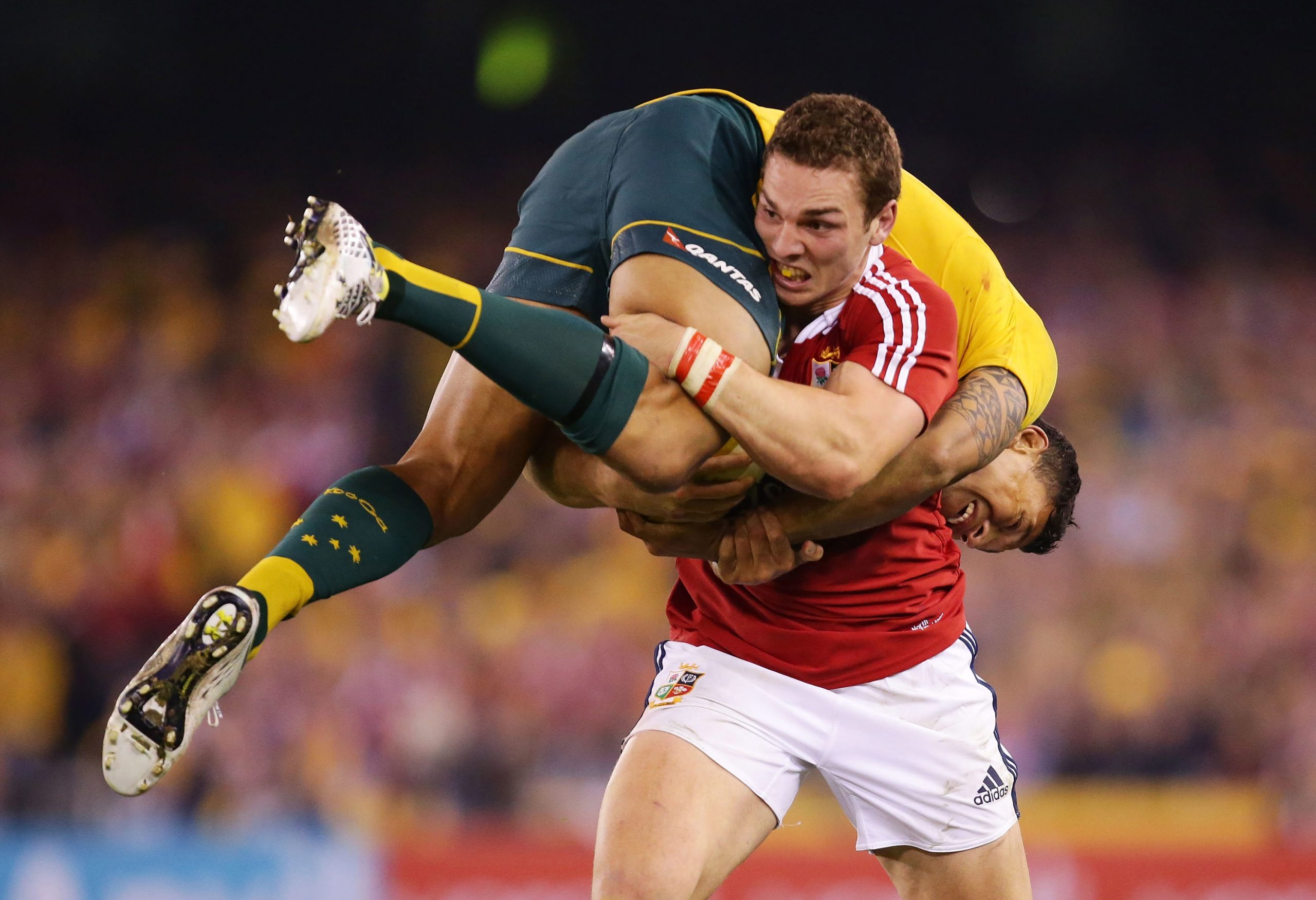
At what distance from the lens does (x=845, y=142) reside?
9.34 feet

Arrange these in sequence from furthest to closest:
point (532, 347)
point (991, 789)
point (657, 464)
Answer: point (991, 789), point (657, 464), point (532, 347)

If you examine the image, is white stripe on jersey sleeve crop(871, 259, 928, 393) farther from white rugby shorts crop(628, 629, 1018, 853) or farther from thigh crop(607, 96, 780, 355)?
white rugby shorts crop(628, 629, 1018, 853)

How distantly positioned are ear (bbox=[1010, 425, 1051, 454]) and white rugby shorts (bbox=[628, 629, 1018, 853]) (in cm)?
60

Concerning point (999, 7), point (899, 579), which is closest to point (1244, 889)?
point (899, 579)

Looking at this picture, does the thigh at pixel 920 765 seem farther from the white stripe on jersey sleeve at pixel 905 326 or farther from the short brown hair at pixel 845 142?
the short brown hair at pixel 845 142

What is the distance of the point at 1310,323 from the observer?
9.41 m

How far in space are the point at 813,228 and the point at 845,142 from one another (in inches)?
7.3

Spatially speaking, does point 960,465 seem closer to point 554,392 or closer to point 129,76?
point 554,392

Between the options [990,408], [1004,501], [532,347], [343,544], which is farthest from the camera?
[1004,501]

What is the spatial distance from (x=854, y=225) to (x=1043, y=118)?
25.8 feet

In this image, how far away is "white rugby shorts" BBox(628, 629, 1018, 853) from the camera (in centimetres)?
322

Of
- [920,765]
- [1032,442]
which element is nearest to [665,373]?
[920,765]

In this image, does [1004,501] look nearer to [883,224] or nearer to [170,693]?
[883,224]

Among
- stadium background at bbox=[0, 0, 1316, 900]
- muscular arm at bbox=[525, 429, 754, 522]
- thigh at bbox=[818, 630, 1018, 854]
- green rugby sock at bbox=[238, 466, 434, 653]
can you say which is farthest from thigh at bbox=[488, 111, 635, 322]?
stadium background at bbox=[0, 0, 1316, 900]
